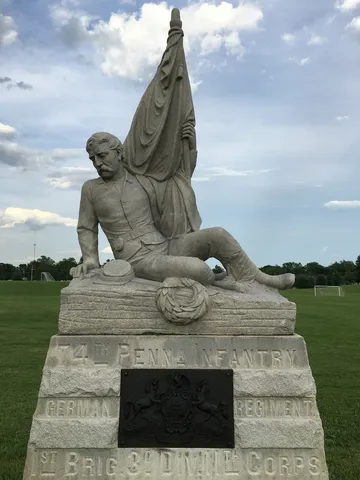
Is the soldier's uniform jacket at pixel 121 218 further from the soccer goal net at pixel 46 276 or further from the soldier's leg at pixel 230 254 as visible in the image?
the soccer goal net at pixel 46 276

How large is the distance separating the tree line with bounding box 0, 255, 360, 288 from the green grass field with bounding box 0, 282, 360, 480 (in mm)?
24745

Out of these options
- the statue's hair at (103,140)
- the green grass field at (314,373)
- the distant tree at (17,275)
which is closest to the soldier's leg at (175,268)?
the statue's hair at (103,140)

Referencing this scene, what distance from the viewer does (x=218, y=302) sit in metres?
4.38

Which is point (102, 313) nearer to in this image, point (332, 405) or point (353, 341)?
point (332, 405)

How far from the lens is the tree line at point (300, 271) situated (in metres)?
49.7

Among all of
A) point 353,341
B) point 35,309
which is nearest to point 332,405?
point 353,341

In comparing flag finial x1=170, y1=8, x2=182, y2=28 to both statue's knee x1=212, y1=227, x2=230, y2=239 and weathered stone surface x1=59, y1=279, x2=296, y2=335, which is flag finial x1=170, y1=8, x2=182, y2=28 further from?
weathered stone surface x1=59, y1=279, x2=296, y2=335

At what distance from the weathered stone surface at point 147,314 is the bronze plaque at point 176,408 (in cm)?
36

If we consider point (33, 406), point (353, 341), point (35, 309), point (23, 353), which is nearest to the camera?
point (33, 406)

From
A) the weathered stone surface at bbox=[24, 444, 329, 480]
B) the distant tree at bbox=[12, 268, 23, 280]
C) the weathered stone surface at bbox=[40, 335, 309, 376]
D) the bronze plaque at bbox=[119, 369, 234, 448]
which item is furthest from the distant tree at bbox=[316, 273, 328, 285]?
the bronze plaque at bbox=[119, 369, 234, 448]

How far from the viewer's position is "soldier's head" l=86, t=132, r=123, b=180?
4.88 m

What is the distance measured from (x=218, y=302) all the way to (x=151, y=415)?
1063 mm

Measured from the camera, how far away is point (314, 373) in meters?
10.2

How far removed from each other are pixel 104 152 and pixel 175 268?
1.31m
